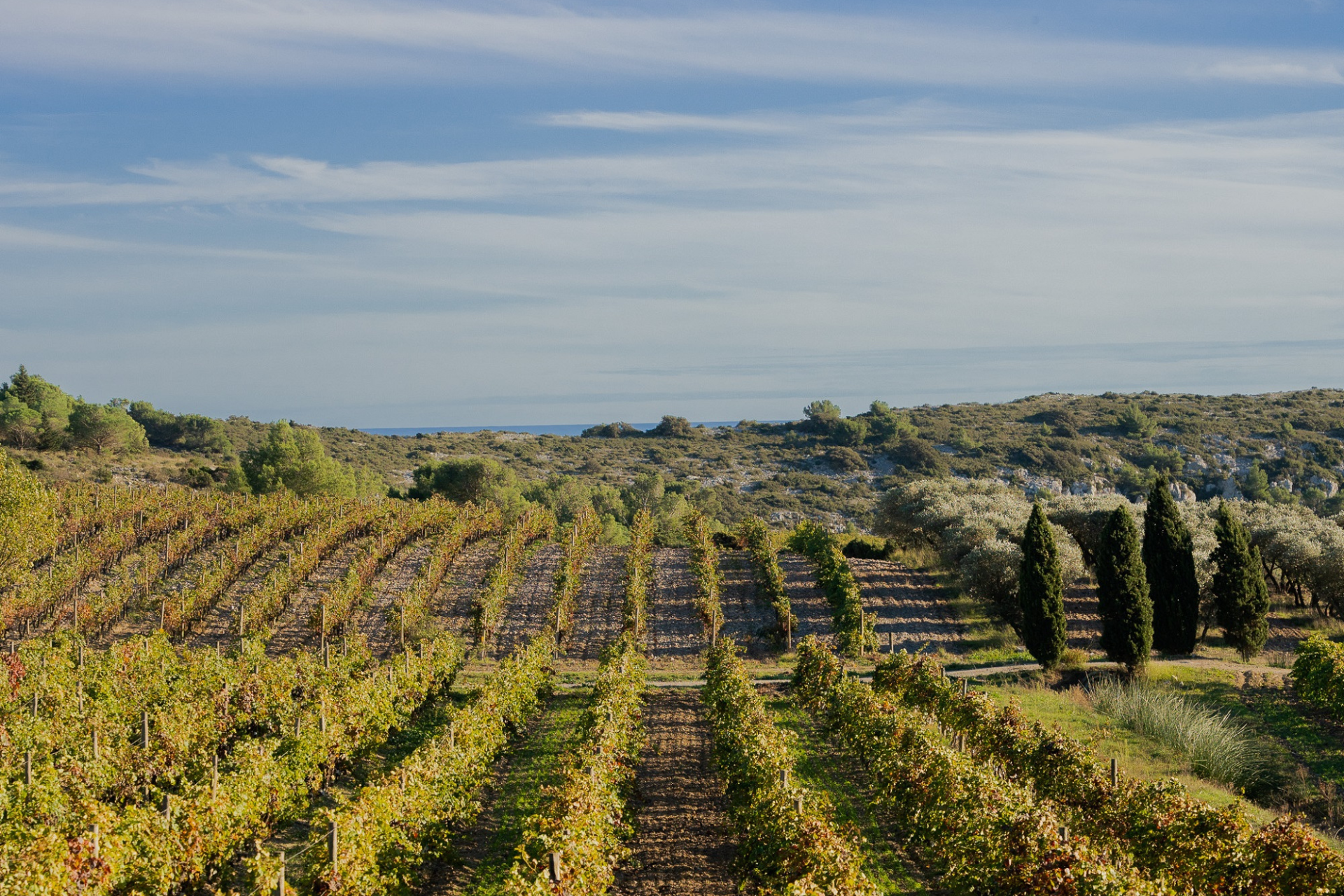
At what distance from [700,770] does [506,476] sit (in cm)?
3481

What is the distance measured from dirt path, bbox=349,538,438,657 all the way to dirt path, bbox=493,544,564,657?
2.86 metres

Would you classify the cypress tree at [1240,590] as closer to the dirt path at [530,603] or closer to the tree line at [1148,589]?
the tree line at [1148,589]

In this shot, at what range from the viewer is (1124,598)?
21.2 meters

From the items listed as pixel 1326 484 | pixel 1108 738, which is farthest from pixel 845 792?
pixel 1326 484

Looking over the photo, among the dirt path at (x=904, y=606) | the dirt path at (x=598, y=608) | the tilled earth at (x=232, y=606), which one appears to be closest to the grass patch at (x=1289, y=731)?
the dirt path at (x=904, y=606)

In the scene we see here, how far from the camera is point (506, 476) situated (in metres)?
48.3

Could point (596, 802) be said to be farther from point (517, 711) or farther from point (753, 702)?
point (517, 711)

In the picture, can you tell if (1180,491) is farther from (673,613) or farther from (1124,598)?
(673,613)

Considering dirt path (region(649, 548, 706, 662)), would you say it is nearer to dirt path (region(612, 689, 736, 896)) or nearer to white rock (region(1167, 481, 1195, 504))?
dirt path (region(612, 689, 736, 896))

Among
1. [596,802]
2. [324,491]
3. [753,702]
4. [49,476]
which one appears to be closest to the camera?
[596,802]

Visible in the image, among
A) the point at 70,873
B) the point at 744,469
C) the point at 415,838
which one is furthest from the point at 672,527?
the point at 70,873

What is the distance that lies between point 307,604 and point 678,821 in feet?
57.6

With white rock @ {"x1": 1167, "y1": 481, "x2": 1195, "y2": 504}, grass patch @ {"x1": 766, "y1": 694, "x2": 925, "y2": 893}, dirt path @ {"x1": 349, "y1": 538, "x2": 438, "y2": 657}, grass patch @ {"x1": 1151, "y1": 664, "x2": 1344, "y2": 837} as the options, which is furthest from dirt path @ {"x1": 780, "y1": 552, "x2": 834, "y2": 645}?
white rock @ {"x1": 1167, "y1": 481, "x2": 1195, "y2": 504}

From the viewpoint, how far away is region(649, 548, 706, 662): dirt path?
24.7 metres
